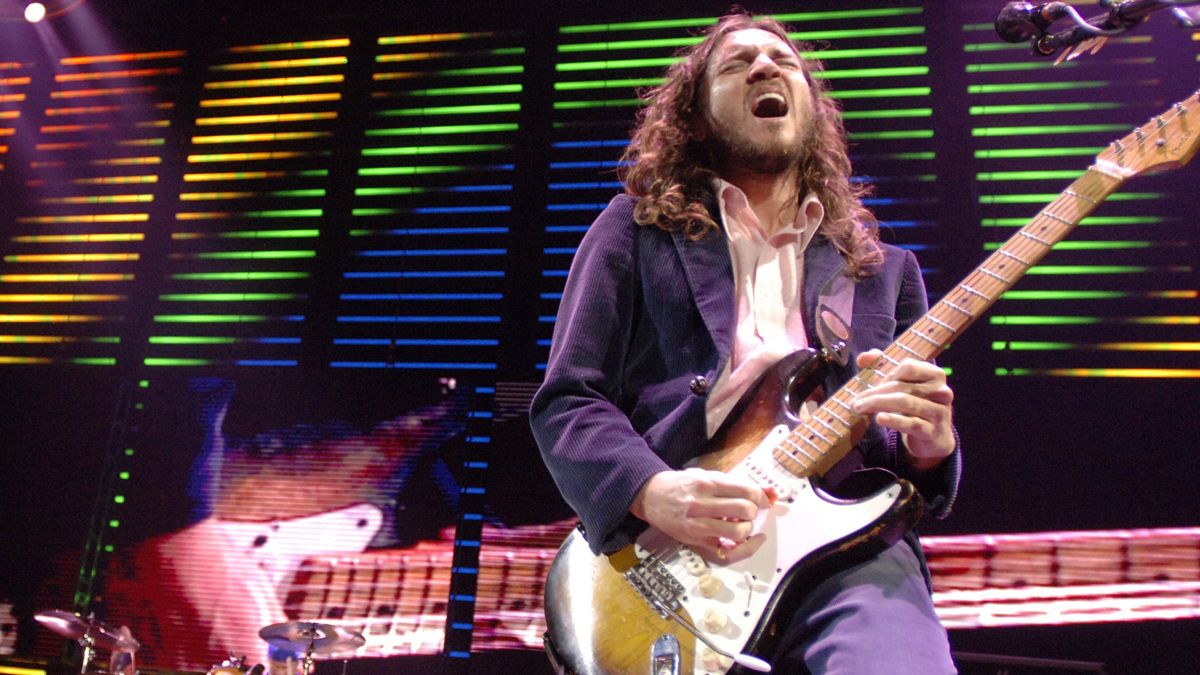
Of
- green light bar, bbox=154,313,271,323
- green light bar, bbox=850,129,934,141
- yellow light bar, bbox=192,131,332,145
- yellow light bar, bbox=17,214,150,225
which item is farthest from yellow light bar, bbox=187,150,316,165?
green light bar, bbox=850,129,934,141

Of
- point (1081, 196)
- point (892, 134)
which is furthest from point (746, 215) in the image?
point (892, 134)

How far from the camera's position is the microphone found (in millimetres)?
2422

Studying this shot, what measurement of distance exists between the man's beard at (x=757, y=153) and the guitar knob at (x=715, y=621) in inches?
45.8

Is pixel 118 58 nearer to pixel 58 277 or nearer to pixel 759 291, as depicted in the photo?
pixel 58 277

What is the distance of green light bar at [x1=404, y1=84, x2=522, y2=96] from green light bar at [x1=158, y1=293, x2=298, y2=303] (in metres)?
1.58

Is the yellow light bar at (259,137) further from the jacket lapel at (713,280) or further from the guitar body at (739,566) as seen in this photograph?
the guitar body at (739,566)

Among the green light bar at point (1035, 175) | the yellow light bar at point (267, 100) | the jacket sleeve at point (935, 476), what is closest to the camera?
the jacket sleeve at point (935, 476)

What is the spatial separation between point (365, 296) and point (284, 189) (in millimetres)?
1078

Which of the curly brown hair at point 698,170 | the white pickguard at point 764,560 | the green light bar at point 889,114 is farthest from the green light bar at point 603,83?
the white pickguard at point 764,560

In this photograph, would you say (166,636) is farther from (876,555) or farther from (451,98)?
(876,555)

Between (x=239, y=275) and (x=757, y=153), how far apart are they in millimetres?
4567

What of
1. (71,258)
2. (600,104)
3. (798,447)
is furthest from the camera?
(71,258)

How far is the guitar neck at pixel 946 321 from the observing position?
5.90 ft

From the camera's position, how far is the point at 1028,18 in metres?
2.47
